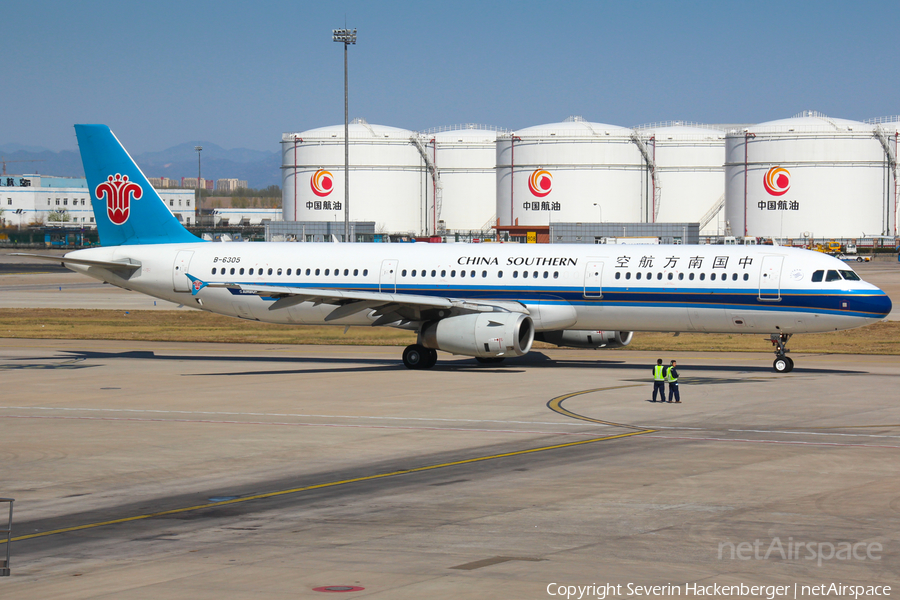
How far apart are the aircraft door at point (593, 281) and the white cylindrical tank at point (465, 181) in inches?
4114

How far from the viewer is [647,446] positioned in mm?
23375

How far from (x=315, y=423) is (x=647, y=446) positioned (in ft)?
28.6

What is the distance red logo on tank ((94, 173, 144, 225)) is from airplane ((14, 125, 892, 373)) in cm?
5

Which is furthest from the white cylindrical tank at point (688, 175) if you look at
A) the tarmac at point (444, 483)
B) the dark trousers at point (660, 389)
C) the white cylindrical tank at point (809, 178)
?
→ the dark trousers at point (660, 389)

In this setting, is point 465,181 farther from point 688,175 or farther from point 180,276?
point 180,276

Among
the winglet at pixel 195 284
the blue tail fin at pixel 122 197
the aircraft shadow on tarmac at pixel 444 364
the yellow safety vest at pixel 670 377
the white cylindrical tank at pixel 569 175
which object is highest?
the white cylindrical tank at pixel 569 175

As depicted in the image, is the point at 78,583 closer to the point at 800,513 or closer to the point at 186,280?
the point at 800,513

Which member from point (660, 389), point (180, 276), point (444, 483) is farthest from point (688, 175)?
point (444, 483)

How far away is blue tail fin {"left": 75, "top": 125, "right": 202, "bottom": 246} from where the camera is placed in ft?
147

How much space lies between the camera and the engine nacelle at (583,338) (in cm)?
4081

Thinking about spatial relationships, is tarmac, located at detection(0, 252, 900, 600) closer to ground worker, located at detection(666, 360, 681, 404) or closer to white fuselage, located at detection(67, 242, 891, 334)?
ground worker, located at detection(666, 360, 681, 404)

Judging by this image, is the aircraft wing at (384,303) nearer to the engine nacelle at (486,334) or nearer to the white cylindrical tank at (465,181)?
the engine nacelle at (486,334)

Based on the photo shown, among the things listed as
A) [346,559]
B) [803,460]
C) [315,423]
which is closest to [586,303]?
[315,423]

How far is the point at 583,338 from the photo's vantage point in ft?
135
